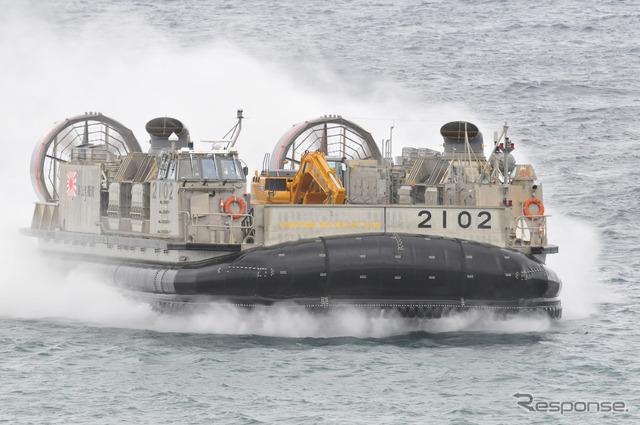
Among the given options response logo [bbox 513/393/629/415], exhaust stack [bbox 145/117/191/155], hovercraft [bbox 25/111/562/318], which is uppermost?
exhaust stack [bbox 145/117/191/155]

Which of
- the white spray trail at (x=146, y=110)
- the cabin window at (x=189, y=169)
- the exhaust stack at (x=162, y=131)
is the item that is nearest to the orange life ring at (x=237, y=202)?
the cabin window at (x=189, y=169)

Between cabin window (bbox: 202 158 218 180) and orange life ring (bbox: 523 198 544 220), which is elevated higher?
cabin window (bbox: 202 158 218 180)

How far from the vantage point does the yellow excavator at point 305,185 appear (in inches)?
918

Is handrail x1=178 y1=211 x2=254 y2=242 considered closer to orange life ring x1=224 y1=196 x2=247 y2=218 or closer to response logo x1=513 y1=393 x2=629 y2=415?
orange life ring x1=224 y1=196 x2=247 y2=218

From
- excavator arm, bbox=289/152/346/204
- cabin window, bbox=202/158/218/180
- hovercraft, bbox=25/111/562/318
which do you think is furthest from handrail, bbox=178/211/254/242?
excavator arm, bbox=289/152/346/204

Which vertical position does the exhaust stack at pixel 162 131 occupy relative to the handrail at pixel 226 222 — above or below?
above

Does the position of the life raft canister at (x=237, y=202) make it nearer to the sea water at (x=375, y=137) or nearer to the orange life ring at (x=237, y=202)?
the orange life ring at (x=237, y=202)

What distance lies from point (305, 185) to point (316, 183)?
0.88 ft

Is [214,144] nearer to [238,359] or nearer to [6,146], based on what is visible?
[238,359]

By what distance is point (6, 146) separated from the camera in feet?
134

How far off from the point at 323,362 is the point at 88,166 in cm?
1011

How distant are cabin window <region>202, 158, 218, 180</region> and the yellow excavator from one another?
7.80 feet

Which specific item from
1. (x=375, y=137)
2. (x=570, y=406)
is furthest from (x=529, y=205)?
(x=375, y=137)

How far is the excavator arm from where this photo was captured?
23133 mm
